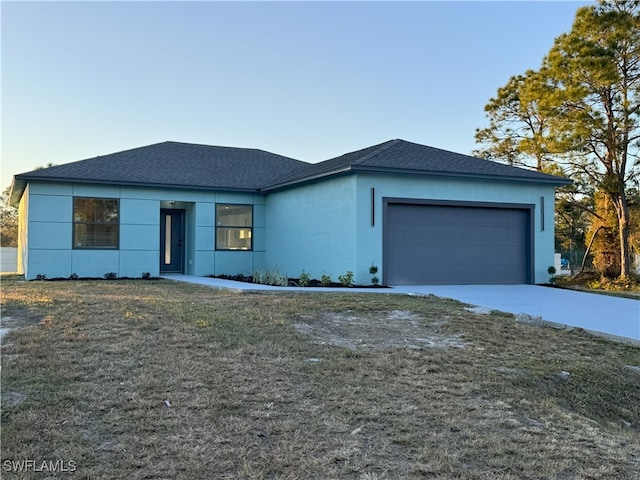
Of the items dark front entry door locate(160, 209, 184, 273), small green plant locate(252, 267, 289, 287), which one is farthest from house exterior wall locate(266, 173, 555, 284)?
dark front entry door locate(160, 209, 184, 273)

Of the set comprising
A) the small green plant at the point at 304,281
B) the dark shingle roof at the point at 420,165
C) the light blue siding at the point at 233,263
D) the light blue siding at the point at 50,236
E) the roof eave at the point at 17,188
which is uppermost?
the dark shingle roof at the point at 420,165

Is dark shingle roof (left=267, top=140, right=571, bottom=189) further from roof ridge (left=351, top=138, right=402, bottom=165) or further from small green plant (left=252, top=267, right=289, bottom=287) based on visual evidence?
small green plant (left=252, top=267, right=289, bottom=287)

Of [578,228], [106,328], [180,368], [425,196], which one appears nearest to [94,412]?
[180,368]

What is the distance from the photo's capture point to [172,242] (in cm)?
1802

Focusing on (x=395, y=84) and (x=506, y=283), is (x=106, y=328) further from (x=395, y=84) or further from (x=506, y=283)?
(x=395, y=84)

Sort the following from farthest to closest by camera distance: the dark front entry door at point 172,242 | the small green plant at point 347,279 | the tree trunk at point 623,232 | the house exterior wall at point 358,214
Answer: the tree trunk at point 623,232
the dark front entry door at point 172,242
the house exterior wall at point 358,214
the small green plant at point 347,279

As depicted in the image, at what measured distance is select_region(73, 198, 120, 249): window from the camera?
1570 centimetres

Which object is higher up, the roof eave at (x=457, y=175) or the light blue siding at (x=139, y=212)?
the roof eave at (x=457, y=175)

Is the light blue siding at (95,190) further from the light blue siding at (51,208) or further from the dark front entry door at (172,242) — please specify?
the dark front entry door at (172,242)

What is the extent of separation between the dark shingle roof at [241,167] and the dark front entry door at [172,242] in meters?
1.53

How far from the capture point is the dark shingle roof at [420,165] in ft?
42.9

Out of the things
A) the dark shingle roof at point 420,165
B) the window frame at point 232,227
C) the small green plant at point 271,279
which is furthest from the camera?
the window frame at point 232,227

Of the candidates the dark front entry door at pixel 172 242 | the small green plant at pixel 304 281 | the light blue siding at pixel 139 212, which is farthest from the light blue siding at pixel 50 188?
the small green plant at pixel 304 281

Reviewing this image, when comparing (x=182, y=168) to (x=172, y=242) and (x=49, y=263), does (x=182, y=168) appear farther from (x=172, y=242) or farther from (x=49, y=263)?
(x=49, y=263)
